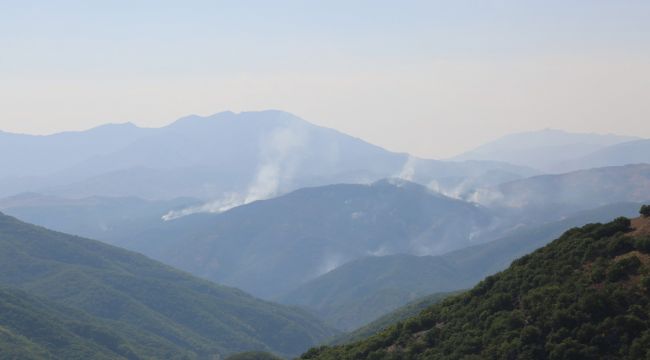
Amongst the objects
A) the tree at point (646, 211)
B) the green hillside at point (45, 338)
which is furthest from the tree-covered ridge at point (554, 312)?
the green hillside at point (45, 338)

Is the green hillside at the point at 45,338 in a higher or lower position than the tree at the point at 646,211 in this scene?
lower

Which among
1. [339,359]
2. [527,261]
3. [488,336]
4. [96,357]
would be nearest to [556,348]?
[488,336]

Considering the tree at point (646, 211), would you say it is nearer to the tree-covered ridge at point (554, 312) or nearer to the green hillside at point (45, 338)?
the tree-covered ridge at point (554, 312)

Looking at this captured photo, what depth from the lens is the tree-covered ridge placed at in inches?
2060

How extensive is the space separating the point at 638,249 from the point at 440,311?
20071 mm

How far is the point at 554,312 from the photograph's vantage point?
2218 inches

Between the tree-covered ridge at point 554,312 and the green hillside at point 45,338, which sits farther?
the green hillside at point 45,338

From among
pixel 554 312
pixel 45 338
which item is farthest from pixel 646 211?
pixel 45 338

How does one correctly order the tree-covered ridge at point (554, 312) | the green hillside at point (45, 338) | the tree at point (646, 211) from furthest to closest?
1. the green hillside at point (45, 338)
2. the tree at point (646, 211)
3. the tree-covered ridge at point (554, 312)

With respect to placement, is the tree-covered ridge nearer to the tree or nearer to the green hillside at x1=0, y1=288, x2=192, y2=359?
the tree

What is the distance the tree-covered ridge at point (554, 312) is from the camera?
52.3m

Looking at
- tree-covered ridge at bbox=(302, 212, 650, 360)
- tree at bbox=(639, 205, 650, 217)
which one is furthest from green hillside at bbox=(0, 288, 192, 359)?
tree at bbox=(639, 205, 650, 217)

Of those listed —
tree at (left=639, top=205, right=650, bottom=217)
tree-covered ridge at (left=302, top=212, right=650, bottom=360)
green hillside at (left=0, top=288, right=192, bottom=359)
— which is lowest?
green hillside at (left=0, top=288, right=192, bottom=359)

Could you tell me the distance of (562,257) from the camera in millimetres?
65875
